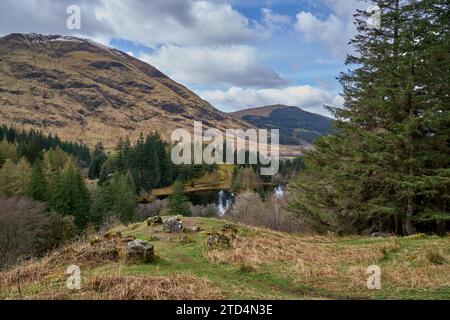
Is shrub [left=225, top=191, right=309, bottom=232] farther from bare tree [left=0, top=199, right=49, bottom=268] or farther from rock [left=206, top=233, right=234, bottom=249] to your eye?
rock [left=206, top=233, right=234, bottom=249]

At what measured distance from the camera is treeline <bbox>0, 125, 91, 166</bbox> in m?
84.4

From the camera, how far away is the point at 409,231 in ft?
76.0

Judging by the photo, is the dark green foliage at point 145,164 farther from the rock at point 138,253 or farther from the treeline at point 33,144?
the rock at point 138,253

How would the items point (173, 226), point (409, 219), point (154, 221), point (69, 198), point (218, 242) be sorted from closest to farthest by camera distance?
point (218, 242) < point (173, 226) < point (154, 221) < point (409, 219) < point (69, 198)

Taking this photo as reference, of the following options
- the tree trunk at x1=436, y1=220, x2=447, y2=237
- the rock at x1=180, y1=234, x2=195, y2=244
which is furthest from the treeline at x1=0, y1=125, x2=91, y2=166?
the tree trunk at x1=436, y1=220, x2=447, y2=237

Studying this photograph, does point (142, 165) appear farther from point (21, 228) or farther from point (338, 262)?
point (338, 262)

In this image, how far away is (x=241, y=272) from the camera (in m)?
12.8

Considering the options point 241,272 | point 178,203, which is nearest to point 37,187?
point 178,203

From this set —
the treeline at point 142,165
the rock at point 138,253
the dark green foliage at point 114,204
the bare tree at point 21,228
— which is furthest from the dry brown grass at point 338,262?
the treeline at point 142,165

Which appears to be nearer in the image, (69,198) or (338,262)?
(338,262)

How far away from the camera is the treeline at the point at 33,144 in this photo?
277 ft

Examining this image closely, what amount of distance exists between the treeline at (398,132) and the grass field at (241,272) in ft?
18.2

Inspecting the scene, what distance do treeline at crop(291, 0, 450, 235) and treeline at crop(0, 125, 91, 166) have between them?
63.0m

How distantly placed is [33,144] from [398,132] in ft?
269
